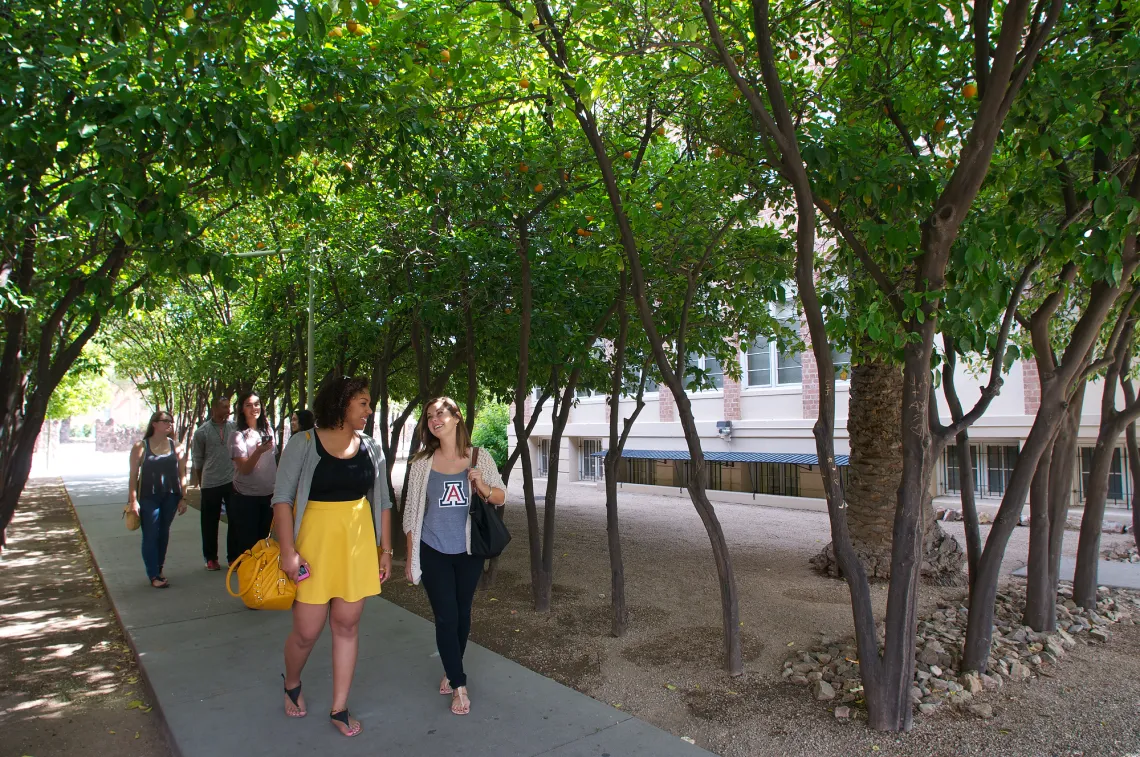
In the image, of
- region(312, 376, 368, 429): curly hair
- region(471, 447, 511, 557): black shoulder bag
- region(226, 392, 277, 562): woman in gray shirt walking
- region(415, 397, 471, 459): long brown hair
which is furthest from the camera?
region(226, 392, 277, 562): woman in gray shirt walking

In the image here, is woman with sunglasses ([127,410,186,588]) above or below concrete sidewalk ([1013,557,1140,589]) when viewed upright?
above

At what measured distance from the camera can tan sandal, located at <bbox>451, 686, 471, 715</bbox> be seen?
4.36m

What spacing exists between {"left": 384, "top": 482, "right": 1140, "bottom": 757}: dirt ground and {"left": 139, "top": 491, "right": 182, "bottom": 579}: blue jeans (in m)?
2.18

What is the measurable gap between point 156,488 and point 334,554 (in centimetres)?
419

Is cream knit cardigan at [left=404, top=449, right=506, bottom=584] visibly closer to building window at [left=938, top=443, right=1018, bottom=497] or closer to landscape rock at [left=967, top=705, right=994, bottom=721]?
landscape rock at [left=967, top=705, right=994, bottom=721]

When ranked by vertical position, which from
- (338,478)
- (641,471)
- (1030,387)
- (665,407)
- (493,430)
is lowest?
(641,471)

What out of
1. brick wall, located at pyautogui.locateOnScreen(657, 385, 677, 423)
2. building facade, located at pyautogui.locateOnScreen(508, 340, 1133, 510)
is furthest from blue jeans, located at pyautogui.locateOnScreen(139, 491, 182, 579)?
brick wall, located at pyautogui.locateOnScreen(657, 385, 677, 423)

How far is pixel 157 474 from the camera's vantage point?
7.35 m

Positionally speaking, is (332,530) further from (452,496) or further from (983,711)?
(983,711)

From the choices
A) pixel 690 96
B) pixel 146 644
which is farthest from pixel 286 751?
pixel 690 96

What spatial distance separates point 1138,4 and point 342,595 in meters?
5.63

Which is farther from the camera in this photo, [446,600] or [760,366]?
[760,366]

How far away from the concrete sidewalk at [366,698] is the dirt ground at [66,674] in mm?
172

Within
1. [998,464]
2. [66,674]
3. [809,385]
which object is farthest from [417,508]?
[809,385]
